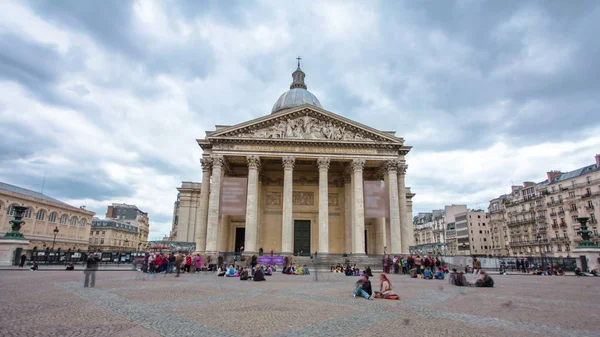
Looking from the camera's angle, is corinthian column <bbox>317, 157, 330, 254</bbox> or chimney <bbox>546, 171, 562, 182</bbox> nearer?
corinthian column <bbox>317, 157, 330, 254</bbox>

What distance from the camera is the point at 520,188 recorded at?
61.5m

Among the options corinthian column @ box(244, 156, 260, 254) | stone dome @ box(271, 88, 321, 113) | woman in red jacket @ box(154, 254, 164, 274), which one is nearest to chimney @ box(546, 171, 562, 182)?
stone dome @ box(271, 88, 321, 113)

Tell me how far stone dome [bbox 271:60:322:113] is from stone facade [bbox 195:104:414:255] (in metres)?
18.5

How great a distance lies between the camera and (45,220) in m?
54.2

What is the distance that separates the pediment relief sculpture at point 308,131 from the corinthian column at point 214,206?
2.97 metres

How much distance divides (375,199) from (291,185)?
22.4 ft

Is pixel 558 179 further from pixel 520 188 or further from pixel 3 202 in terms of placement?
pixel 3 202

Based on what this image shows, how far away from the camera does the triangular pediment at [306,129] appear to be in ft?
96.9

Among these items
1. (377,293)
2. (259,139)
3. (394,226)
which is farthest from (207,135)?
(377,293)

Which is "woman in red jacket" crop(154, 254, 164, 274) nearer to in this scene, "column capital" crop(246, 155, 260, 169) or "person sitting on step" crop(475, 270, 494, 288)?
"column capital" crop(246, 155, 260, 169)

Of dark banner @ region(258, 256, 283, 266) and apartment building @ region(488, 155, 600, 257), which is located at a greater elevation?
apartment building @ region(488, 155, 600, 257)

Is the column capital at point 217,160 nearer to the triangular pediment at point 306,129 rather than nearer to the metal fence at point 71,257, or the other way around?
the triangular pediment at point 306,129

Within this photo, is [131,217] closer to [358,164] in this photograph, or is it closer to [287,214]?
[287,214]

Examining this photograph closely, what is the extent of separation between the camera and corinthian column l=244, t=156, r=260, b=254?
89.5 feet
